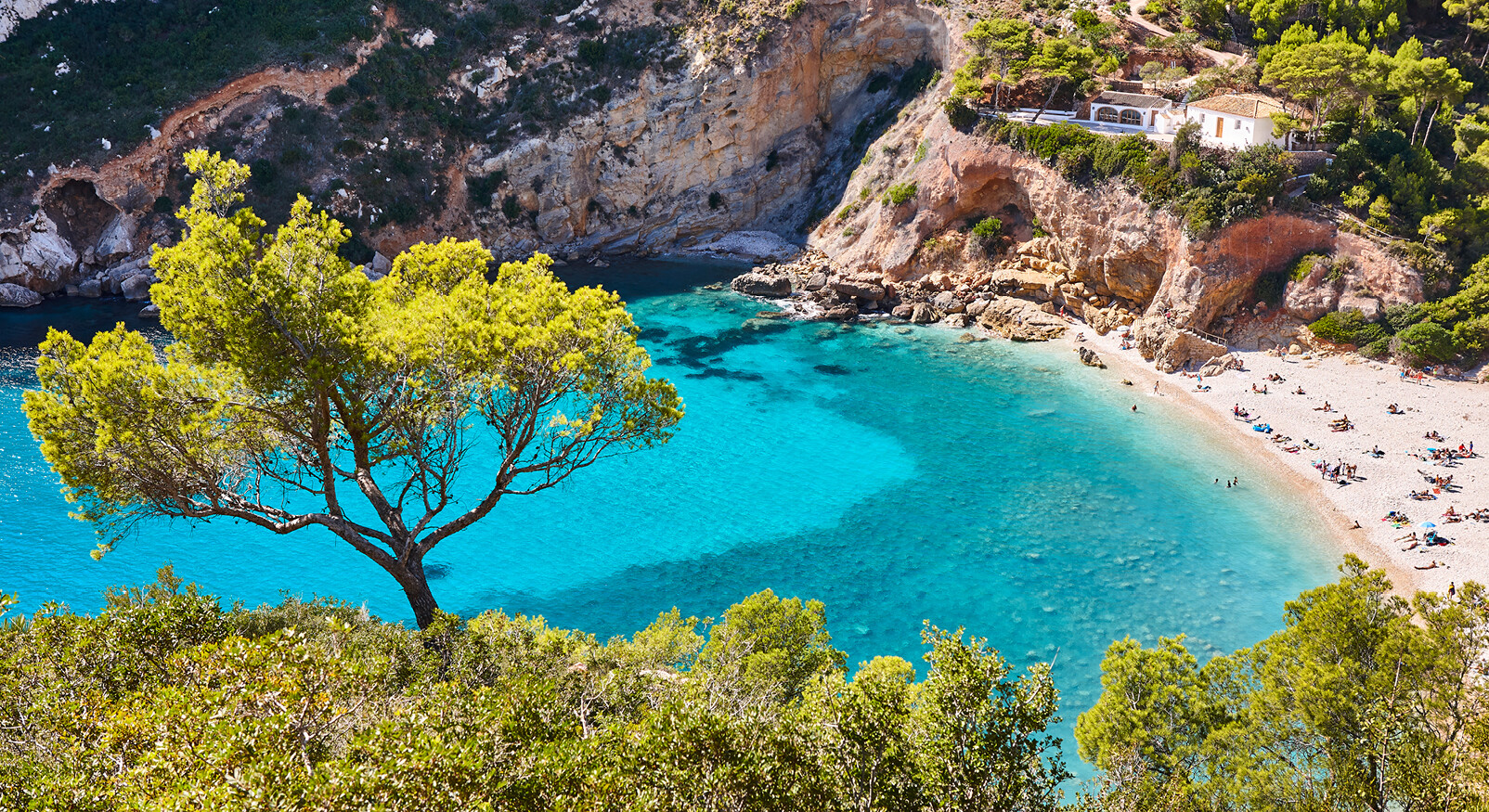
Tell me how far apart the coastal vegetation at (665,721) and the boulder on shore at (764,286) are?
4772 cm

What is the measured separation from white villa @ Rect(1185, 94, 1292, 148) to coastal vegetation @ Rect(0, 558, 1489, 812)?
40.7m

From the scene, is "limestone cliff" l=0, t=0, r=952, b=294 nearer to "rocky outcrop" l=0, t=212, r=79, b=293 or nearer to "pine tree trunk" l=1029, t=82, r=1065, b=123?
"rocky outcrop" l=0, t=212, r=79, b=293

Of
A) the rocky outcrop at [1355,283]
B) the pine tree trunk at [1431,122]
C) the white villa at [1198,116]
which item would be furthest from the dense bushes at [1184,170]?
the pine tree trunk at [1431,122]

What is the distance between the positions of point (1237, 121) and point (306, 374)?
52.7 meters

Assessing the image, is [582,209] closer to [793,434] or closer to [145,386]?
[793,434]

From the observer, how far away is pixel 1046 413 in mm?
45812

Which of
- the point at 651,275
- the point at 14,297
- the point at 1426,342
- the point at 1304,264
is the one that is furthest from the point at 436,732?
the point at 14,297

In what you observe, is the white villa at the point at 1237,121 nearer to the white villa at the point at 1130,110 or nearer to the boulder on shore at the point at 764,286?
the white villa at the point at 1130,110

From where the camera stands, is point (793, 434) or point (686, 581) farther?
point (793, 434)

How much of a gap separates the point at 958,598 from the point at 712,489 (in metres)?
12.8

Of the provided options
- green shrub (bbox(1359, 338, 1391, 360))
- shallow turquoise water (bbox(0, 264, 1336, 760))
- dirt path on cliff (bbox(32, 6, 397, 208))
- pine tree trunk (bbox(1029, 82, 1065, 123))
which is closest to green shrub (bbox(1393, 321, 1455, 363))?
green shrub (bbox(1359, 338, 1391, 360))

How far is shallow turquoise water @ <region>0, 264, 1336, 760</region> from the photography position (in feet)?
99.3

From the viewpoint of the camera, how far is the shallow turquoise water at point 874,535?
30.3 meters

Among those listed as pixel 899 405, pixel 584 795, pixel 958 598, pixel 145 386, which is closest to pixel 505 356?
pixel 145 386
